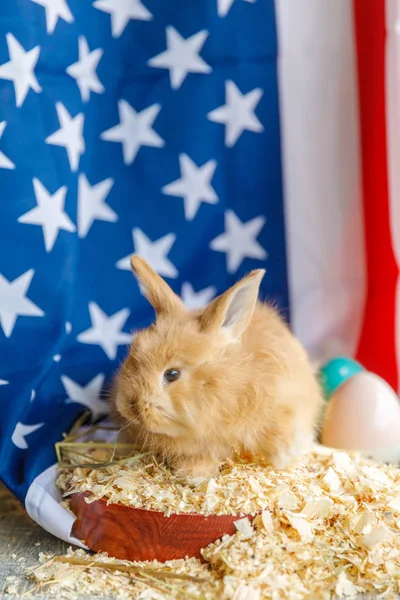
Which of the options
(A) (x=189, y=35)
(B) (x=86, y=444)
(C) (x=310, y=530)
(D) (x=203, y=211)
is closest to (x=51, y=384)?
(B) (x=86, y=444)

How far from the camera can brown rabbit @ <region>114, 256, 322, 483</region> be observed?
5.22 ft

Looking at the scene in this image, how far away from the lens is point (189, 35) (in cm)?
215

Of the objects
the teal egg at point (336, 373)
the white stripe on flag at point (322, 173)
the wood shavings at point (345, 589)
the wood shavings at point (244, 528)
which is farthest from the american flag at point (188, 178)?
the wood shavings at point (345, 589)

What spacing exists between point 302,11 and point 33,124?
0.91 meters

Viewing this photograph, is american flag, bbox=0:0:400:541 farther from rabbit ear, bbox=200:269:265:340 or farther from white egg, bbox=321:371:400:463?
rabbit ear, bbox=200:269:265:340

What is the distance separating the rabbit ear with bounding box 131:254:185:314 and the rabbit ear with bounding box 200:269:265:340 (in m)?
0.10

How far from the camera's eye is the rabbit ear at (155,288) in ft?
5.59

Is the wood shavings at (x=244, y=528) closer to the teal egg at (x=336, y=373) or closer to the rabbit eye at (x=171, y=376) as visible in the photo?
the rabbit eye at (x=171, y=376)

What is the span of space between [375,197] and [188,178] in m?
0.61

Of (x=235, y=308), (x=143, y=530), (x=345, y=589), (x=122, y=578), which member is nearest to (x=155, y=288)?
(x=235, y=308)

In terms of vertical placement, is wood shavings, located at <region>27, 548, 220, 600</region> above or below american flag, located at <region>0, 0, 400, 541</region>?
below

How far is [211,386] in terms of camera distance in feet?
5.26

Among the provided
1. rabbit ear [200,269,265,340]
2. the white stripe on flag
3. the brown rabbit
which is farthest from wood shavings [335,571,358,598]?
the white stripe on flag

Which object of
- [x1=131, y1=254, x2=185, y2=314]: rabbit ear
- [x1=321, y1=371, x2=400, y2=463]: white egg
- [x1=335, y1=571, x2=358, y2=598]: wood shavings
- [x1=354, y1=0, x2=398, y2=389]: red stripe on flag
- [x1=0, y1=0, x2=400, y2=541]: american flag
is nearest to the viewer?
[x1=335, y1=571, x2=358, y2=598]: wood shavings
